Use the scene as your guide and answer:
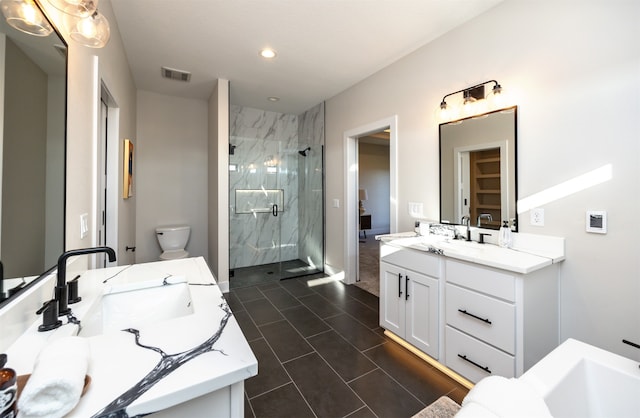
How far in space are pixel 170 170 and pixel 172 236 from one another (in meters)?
0.97

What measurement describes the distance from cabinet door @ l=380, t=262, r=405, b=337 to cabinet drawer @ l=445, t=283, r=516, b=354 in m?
0.43

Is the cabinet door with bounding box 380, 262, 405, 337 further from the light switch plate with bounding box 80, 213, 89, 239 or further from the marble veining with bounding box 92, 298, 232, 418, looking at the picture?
the light switch plate with bounding box 80, 213, 89, 239

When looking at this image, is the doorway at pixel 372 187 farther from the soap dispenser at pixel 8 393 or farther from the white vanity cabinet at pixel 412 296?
the soap dispenser at pixel 8 393

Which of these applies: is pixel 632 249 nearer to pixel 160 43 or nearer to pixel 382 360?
pixel 382 360

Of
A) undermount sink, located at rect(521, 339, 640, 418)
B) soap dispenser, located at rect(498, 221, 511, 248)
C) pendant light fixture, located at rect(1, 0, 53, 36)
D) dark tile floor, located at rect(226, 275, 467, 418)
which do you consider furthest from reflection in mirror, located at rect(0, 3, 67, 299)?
soap dispenser, located at rect(498, 221, 511, 248)

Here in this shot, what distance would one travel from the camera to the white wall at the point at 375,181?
7746mm

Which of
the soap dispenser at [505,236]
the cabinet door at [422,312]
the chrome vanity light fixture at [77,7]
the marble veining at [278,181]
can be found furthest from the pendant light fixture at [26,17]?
the marble veining at [278,181]

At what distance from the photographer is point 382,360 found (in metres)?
2.06

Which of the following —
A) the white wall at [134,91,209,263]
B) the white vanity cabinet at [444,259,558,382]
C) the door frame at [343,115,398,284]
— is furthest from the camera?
the white wall at [134,91,209,263]

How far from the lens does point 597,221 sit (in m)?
1.57

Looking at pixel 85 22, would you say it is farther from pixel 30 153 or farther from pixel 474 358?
pixel 474 358

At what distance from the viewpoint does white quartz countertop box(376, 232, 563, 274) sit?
1.54 meters

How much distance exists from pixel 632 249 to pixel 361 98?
2.79 meters

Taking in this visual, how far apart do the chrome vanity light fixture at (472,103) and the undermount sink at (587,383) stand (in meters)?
1.76
